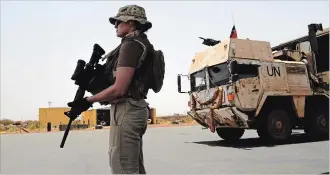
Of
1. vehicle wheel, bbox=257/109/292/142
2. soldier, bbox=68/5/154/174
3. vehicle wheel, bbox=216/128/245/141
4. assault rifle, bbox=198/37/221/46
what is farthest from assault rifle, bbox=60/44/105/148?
vehicle wheel, bbox=216/128/245/141

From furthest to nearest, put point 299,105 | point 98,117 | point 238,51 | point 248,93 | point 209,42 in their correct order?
point 98,117 < point 209,42 < point 299,105 < point 238,51 < point 248,93

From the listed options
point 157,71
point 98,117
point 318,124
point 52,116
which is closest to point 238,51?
point 318,124

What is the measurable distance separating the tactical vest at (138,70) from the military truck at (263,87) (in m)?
6.44

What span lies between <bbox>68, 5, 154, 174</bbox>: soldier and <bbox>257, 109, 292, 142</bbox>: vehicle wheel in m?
7.54

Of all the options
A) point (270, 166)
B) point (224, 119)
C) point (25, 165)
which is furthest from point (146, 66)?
point (224, 119)

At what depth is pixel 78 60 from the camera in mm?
2717

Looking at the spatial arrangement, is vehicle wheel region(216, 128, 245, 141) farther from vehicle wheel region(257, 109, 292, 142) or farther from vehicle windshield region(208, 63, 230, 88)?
vehicle windshield region(208, 63, 230, 88)

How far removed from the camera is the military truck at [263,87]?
9273mm

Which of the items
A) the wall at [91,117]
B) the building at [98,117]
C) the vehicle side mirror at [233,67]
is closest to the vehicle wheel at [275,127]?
the vehicle side mirror at [233,67]

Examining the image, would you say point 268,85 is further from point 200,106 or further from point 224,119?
point 200,106

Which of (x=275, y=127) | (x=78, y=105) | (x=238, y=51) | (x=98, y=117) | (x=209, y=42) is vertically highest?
(x=209, y=42)

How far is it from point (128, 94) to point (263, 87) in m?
7.47

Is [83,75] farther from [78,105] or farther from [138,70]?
[138,70]

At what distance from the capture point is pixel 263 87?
9.38 meters
